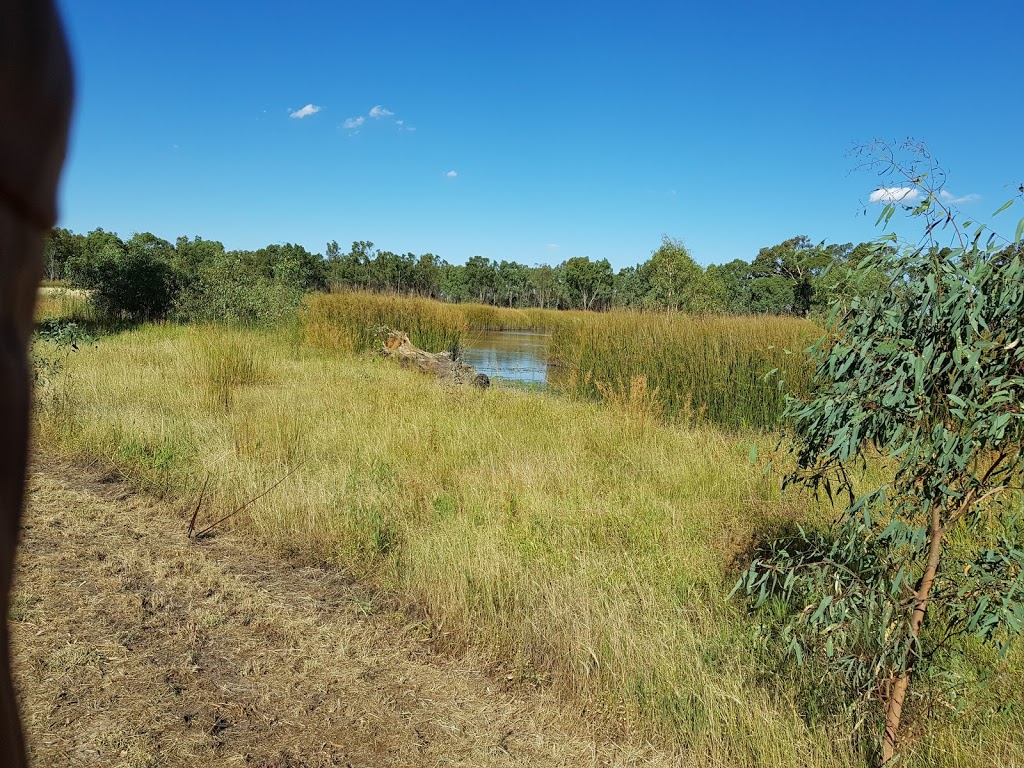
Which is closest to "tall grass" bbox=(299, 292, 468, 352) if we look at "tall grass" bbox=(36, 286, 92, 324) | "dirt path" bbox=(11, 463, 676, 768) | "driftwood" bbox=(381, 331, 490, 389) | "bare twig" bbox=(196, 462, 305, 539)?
"driftwood" bbox=(381, 331, 490, 389)

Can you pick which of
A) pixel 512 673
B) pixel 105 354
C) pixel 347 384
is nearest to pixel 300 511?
pixel 512 673

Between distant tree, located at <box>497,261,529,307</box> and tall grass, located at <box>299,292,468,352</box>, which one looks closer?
tall grass, located at <box>299,292,468,352</box>

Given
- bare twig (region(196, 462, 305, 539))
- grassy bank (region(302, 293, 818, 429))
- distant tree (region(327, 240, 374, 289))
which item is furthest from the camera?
distant tree (region(327, 240, 374, 289))

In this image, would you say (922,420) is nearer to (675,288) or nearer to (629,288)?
(675,288)

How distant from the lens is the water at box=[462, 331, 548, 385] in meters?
16.0

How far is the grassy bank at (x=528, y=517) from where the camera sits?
279 cm

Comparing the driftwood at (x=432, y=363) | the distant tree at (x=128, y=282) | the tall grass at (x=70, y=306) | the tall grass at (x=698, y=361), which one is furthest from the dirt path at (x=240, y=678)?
the distant tree at (x=128, y=282)

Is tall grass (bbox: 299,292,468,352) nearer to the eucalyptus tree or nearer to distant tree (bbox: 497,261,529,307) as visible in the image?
the eucalyptus tree

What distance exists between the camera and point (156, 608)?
Result: 353 centimetres

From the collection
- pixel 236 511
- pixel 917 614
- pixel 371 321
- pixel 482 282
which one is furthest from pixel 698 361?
pixel 482 282

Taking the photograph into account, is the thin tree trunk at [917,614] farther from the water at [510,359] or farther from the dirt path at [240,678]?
the water at [510,359]

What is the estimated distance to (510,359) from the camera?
21.6 metres

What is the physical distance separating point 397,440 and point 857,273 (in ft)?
15.0

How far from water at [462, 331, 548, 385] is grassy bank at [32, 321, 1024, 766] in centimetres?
577
